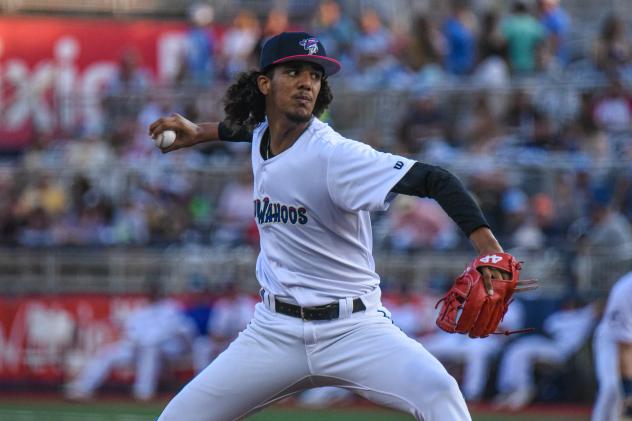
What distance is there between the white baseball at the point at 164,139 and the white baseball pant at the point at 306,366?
4.17 feet

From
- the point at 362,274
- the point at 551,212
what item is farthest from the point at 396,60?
the point at 362,274

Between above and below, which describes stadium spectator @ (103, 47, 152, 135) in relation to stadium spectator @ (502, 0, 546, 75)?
below

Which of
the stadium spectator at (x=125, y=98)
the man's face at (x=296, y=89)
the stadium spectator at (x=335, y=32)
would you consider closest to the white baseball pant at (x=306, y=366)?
the man's face at (x=296, y=89)

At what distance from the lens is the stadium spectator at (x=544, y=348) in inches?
576

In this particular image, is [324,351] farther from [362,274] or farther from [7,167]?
[7,167]

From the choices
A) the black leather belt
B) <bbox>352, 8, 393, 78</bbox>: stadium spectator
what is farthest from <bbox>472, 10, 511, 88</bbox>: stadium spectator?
the black leather belt

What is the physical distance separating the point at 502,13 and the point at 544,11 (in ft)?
6.39

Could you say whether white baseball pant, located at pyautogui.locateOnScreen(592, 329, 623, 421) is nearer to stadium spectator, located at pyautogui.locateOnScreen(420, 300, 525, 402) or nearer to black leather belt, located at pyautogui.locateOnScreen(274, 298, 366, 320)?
black leather belt, located at pyautogui.locateOnScreen(274, 298, 366, 320)

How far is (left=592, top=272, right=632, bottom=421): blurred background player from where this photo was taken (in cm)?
916

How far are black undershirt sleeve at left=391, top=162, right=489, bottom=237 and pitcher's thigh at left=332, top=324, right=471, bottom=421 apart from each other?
75 centimetres

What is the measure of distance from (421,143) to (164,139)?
29.9 feet

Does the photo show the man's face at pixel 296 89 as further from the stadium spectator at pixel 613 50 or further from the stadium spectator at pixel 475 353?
the stadium spectator at pixel 613 50

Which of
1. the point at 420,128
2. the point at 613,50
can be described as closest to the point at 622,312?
the point at 420,128

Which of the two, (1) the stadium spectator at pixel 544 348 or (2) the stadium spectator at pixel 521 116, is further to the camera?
(2) the stadium spectator at pixel 521 116
